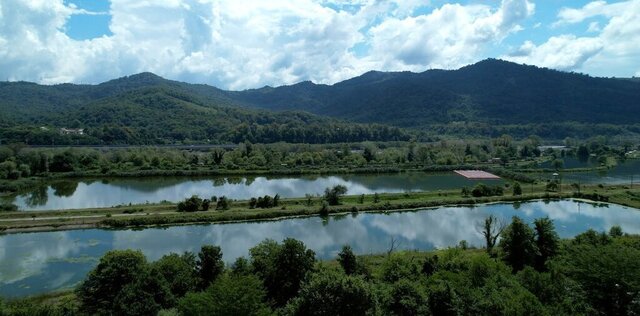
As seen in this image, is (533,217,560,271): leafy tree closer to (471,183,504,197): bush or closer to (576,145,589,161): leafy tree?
(471,183,504,197): bush

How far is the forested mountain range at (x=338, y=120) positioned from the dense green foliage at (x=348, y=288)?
95426 millimetres

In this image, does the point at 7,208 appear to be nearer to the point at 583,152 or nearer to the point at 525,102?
the point at 583,152

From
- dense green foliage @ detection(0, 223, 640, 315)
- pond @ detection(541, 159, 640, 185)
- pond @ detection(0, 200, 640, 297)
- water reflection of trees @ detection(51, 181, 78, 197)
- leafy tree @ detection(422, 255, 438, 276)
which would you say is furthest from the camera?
pond @ detection(541, 159, 640, 185)

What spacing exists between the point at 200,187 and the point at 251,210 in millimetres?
17831

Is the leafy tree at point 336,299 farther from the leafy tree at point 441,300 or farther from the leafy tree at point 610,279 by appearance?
the leafy tree at point 610,279

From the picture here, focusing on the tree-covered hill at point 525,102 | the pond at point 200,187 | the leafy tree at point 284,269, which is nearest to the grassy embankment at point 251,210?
the pond at point 200,187

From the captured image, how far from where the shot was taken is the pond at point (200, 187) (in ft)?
154

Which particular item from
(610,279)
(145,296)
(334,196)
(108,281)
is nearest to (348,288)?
(145,296)

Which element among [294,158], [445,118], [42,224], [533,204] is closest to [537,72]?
[445,118]

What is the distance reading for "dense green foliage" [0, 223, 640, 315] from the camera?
48.1 feet

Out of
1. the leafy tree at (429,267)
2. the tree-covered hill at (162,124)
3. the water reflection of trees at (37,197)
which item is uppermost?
the tree-covered hill at (162,124)

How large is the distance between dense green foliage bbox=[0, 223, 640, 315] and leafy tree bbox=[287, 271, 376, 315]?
0.03 m

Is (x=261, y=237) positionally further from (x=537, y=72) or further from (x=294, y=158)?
(x=537, y=72)

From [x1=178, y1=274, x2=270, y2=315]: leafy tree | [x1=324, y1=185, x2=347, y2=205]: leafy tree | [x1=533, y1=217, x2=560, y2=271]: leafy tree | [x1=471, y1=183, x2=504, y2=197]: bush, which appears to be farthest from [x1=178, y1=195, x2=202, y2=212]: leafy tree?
[x1=471, y1=183, x2=504, y2=197]: bush
